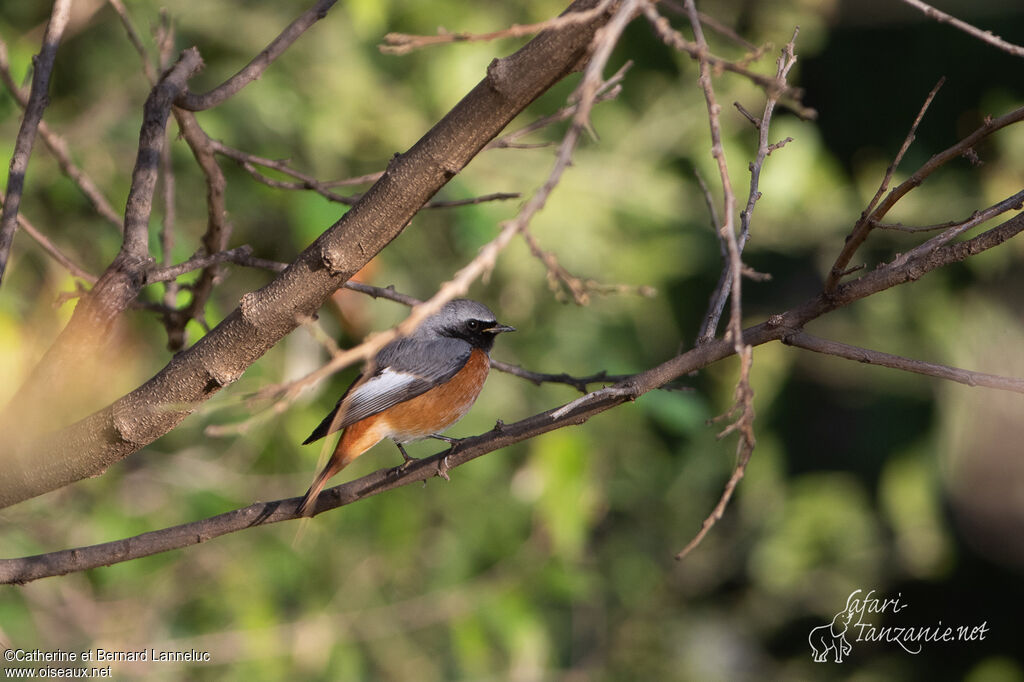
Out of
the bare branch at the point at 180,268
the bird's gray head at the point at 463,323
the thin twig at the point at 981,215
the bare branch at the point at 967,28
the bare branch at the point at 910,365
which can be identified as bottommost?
the bare branch at the point at 910,365

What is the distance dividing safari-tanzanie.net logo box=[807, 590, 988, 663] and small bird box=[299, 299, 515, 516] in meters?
4.05

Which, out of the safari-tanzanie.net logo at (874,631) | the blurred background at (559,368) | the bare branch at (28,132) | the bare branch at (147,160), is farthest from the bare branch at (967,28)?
the safari-tanzanie.net logo at (874,631)

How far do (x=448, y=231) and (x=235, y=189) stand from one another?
1.29 m

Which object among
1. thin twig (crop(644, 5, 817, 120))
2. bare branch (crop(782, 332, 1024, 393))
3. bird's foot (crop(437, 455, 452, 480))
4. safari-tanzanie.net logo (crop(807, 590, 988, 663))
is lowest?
bare branch (crop(782, 332, 1024, 393))

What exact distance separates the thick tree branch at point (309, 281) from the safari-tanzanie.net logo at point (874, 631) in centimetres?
584

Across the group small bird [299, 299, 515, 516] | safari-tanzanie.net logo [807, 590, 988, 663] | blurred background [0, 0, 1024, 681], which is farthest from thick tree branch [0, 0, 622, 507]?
safari-tanzanie.net logo [807, 590, 988, 663]

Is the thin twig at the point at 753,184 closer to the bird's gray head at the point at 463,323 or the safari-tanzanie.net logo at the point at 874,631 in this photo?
the bird's gray head at the point at 463,323

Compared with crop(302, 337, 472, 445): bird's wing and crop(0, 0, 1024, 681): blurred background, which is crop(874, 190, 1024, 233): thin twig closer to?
crop(302, 337, 472, 445): bird's wing

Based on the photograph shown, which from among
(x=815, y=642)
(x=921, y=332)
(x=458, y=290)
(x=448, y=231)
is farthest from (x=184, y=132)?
(x=815, y=642)

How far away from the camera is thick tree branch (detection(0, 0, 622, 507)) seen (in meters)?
1.70

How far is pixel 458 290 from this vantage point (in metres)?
1.14

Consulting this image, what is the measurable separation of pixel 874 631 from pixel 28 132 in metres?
6.45

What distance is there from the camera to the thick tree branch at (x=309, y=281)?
5.57 ft

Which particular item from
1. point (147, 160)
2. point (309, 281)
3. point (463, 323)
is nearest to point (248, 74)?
point (147, 160)
